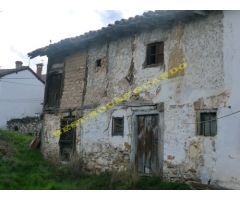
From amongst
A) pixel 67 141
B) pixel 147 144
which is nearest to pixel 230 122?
pixel 147 144

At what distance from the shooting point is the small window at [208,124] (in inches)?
323

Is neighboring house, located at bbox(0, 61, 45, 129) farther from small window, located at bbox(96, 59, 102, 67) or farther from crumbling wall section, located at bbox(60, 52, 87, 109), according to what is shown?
small window, located at bbox(96, 59, 102, 67)

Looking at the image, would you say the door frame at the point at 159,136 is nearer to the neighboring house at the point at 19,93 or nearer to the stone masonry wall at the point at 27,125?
the stone masonry wall at the point at 27,125

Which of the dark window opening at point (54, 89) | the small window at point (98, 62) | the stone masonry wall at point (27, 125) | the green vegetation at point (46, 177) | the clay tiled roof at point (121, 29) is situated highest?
the clay tiled roof at point (121, 29)

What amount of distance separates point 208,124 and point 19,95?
64.4 ft

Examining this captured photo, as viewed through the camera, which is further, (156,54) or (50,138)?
(50,138)

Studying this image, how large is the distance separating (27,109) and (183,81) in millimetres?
19040

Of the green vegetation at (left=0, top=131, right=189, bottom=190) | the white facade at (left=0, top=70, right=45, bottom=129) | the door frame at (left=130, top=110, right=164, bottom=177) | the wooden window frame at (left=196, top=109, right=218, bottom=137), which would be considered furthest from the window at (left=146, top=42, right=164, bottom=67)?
the white facade at (left=0, top=70, right=45, bottom=129)

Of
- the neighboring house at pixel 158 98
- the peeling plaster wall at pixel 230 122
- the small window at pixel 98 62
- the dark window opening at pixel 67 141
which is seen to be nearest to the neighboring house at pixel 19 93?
the neighboring house at pixel 158 98

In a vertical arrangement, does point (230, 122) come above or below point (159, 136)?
above

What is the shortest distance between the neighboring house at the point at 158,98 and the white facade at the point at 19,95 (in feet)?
42.6

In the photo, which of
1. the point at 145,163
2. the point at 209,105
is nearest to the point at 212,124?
the point at 209,105

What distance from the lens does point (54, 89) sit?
13383 millimetres

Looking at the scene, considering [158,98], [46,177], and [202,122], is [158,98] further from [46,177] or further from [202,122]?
[46,177]
